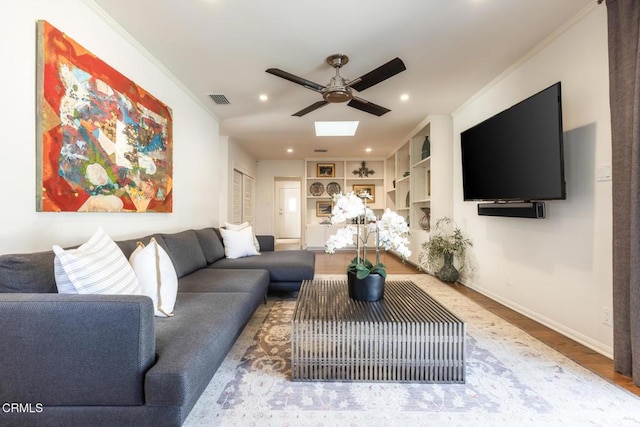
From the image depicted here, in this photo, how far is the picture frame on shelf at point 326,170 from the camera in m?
7.92

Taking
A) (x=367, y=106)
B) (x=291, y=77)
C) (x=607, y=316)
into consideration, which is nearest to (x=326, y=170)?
(x=367, y=106)

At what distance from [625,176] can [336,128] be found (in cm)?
417

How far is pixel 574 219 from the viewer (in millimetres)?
2242

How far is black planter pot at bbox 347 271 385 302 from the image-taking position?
1.94 metres

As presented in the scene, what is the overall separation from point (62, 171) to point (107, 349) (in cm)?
134

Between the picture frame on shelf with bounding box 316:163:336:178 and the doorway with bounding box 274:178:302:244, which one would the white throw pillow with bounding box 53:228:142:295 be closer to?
the picture frame on shelf with bounding box 316:163:336:178

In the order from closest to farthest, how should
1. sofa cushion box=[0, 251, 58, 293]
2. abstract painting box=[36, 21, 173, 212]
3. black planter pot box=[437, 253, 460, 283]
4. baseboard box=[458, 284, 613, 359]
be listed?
sofa cushion box=[0, 251, 58, 293] → abstract painting box=[36, 21, 173, 212] → baseboard box=[458, 284, 613, 359] → black planter pot box=[437, 253, 460, 283]

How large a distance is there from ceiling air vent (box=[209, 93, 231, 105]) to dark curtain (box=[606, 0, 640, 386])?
3598mm

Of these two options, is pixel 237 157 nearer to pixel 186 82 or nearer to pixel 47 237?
pixel 186 82

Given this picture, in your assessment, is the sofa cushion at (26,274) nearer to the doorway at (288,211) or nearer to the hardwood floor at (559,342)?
the hardwood floor at (559,342)

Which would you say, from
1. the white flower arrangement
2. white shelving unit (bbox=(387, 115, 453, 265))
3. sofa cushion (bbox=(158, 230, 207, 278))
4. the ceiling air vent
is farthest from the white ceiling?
sofa cushion (bbox=(158, 230, 207, 278))

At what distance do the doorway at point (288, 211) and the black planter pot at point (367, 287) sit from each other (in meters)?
6.89

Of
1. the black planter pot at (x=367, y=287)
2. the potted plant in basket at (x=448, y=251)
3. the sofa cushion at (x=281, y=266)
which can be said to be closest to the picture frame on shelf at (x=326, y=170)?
the potted plant in basket at (x=448, y=251)

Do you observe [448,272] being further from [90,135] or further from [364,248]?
[90,135]
